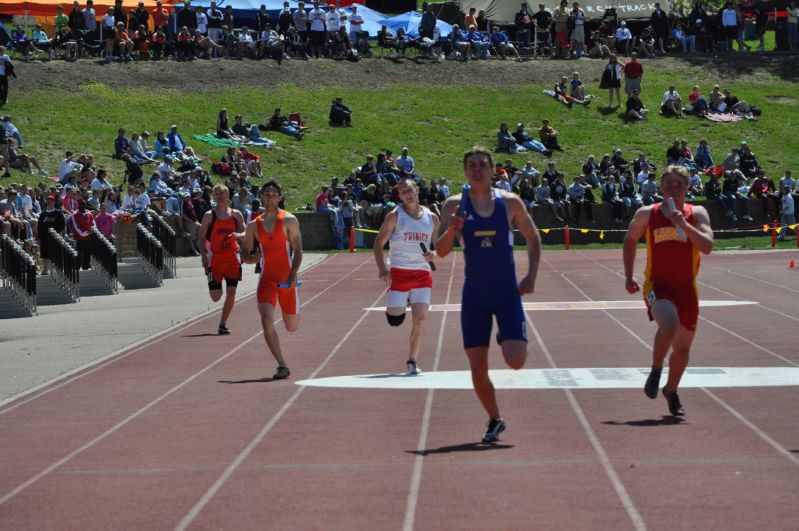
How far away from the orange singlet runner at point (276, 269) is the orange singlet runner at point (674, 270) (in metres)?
4.18

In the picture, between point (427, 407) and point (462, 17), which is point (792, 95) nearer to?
point (462, 17)

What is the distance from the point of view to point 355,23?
5322cm

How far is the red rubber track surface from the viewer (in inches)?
283

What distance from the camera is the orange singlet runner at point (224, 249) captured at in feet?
59.3

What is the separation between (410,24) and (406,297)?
1703 inches

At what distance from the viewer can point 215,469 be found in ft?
28.1

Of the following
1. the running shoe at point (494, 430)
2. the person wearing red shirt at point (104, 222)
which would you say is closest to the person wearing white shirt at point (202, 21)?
the person wearing red shirt at point (104, 222)

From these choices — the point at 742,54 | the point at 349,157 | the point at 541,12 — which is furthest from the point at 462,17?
the point at 349,157

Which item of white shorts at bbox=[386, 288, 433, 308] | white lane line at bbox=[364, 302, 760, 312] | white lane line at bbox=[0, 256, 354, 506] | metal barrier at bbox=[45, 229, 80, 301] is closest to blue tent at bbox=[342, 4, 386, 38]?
metal barrier at bbox=[45, 229, 80, 301]

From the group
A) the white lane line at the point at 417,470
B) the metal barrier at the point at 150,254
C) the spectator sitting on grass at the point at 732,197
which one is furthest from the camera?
the spectator sitting on grass at the point at 732,197

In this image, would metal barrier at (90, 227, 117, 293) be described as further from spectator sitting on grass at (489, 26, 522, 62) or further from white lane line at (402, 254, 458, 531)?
spectator sitting on grass at (489, 26, 522, 62)

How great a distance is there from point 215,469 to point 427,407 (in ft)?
8.66

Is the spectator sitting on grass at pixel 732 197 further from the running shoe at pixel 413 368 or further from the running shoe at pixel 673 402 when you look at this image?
the running shoe at pixel 673 402

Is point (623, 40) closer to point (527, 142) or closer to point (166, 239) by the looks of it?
point (527, 142)
